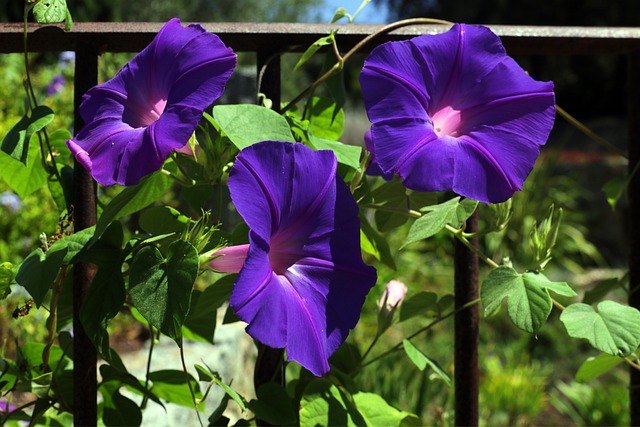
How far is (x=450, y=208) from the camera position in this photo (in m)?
0.83

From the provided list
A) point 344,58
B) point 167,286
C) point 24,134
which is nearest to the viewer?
point 167,286

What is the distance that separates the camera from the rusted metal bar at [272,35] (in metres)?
0.92

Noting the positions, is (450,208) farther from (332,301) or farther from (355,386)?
(355,386)

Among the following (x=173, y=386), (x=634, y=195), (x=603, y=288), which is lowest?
(x=173, y=386)

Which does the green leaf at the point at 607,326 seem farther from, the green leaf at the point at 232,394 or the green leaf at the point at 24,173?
the green leaf at the point at 24,173

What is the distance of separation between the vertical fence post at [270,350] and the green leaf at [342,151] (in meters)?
0.11

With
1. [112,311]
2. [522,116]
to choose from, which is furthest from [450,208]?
[112,311]

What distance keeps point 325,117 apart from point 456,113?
0.21 m

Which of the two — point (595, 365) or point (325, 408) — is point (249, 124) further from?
point (595, 365)

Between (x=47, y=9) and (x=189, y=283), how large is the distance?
0.34 metres

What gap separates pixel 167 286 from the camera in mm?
721

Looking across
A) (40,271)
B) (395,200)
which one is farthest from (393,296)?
(40,271)

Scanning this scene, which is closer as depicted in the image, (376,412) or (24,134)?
(24,134)

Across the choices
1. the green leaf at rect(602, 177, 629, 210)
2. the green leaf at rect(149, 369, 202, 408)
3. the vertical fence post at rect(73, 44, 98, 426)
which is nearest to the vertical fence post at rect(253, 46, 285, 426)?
the green leaf at rect(149, 369, 202, 408)
